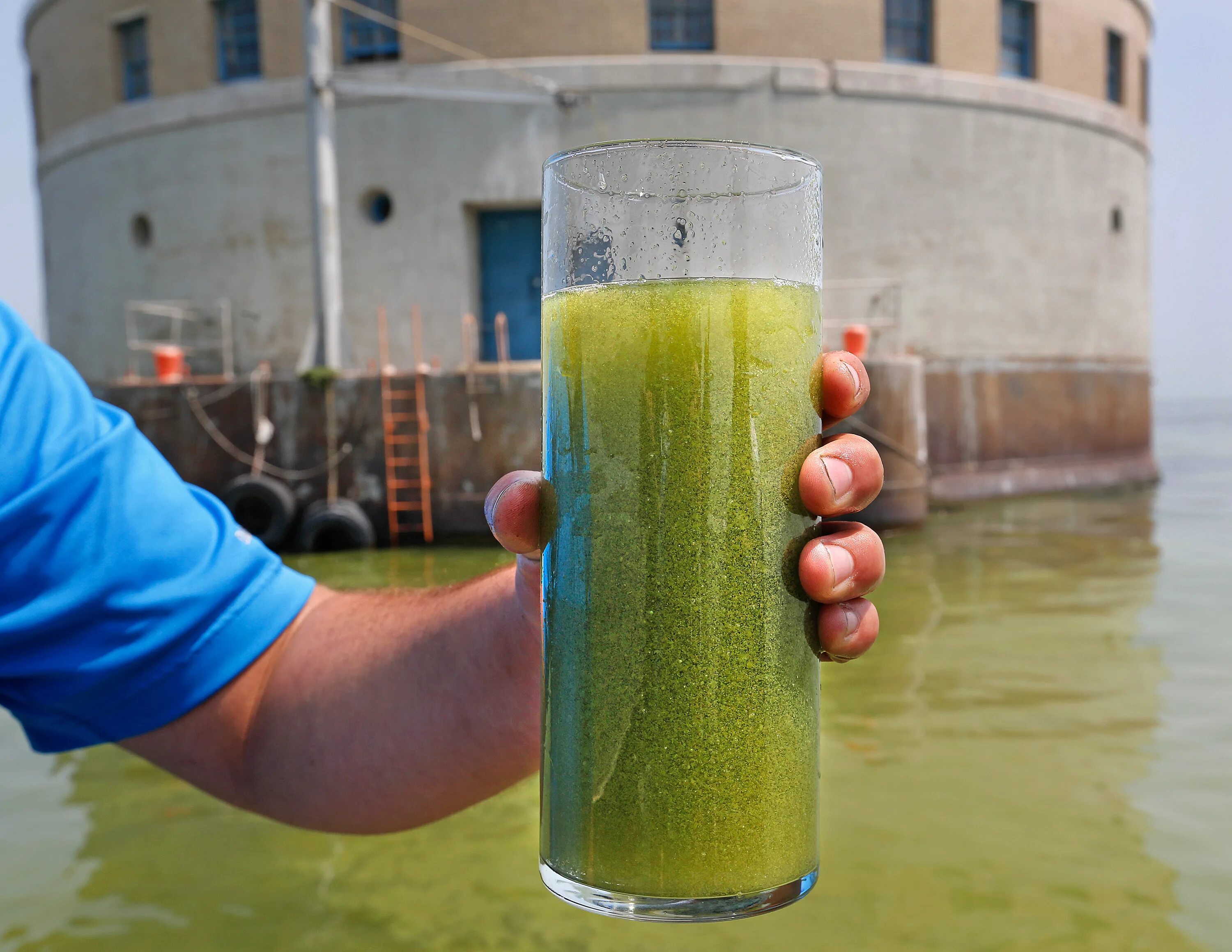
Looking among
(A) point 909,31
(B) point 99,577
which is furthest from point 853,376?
(A) point 909,31

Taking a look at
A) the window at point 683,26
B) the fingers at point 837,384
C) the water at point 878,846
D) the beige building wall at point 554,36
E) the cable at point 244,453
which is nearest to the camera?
the fingers at point 837,384

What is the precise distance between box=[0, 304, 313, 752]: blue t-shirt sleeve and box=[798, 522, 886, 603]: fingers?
44.1 inches

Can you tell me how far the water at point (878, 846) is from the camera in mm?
3084

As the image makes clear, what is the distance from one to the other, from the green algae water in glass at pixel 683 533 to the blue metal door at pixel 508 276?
14.4 m

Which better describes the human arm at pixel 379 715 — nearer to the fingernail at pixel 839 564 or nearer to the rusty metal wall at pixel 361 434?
the fingernail at pixel 839 564

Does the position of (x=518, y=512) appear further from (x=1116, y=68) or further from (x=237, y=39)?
(x=1116, y=68)

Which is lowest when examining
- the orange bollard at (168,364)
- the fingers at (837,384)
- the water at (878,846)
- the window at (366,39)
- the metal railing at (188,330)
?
the water at (878,846)

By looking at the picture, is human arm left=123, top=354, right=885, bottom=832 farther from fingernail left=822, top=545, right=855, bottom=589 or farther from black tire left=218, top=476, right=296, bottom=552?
black tire left=218, top=476, right=296, bottom=552

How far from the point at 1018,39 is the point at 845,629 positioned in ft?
59.8

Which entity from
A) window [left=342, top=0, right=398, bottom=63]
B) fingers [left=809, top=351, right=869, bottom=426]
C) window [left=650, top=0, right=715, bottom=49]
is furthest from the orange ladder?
fingers [left=809, top=351, right=869, bottom=426]

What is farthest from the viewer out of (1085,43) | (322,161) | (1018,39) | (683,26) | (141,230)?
(1085,43)

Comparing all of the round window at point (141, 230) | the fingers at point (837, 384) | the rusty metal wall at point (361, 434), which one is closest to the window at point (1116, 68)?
the rusty metal wall at point (361, 434)

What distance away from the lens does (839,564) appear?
115 centimetres

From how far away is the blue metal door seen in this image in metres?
15.4
